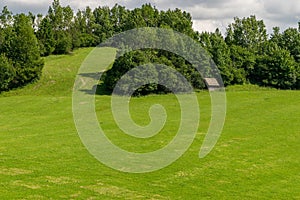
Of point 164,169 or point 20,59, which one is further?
point 20,59

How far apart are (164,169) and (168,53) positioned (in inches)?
2104

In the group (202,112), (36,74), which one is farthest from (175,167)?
(36,74)

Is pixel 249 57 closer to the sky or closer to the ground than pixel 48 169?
closer to the sky

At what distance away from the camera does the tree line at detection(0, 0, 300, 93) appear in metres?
75.7

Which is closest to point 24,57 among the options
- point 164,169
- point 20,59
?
point 20,59

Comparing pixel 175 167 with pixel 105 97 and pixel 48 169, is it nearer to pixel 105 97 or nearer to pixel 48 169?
pixel 48 169

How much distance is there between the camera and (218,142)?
36219mm

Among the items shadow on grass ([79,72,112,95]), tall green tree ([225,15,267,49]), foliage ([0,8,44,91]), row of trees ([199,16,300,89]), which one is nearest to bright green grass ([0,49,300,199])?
shadow on grass ([79,72,112,95])

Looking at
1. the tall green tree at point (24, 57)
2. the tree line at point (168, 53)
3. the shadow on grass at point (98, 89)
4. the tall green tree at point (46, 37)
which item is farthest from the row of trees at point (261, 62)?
the tall green tree at point (46, 37)

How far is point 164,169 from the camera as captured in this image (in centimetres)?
2728

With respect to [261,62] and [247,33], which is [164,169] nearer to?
[261,62]

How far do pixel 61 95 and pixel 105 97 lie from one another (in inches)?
386

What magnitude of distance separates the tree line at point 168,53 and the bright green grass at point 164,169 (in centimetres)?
2000

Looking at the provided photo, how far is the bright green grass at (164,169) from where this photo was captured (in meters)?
22.5
